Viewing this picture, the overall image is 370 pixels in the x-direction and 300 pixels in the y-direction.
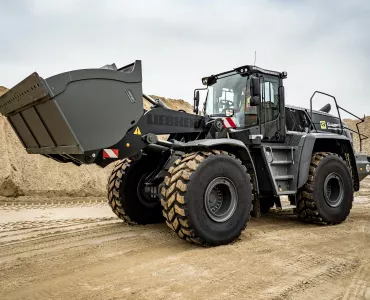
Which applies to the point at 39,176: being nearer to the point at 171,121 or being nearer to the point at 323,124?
the point at 171,121

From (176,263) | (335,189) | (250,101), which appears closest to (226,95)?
(250,101)

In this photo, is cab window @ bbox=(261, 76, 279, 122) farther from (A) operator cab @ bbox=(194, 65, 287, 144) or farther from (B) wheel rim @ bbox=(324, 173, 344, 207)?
(B) wheel rim @ bbox=(324, 173, 344, 207)

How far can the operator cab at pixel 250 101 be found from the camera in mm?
5832

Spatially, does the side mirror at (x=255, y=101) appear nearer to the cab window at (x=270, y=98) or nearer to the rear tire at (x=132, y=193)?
the cab window at (x=270, y=98)

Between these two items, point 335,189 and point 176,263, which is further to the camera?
point 335,189

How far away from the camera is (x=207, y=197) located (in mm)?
4586

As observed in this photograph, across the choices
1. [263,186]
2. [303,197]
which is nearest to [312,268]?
[263,186]

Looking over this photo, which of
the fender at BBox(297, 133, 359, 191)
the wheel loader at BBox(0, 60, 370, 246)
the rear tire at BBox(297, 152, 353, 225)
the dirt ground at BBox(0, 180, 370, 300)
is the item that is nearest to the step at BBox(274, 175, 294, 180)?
the wheel loader at BBox(0, 60, 370, 246)

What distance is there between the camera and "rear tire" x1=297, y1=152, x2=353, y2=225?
6121 mm

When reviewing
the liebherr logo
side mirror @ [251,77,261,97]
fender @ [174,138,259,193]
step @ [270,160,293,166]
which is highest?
side mirror @ [251,77,261,97]

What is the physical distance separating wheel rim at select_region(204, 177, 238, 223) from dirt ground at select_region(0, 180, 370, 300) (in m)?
0.43

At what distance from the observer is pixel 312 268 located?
3.77 meters

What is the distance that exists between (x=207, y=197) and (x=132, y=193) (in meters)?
1.84

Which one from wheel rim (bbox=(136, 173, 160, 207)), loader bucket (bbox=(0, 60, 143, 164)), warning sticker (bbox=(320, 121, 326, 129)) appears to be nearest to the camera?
loader bucket (bbox=(0, 60, 143, 164))
